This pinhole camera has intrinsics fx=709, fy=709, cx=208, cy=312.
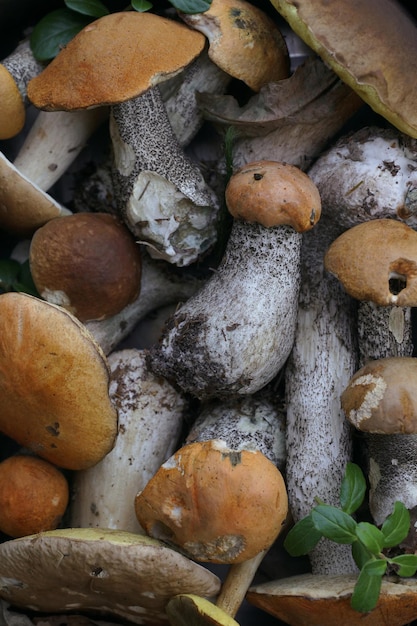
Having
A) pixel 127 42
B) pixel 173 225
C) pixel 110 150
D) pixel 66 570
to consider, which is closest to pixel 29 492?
pixel 66 570

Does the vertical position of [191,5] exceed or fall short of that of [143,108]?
it exceeds it

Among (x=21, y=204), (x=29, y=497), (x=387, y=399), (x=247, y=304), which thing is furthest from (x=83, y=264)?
(x=387, y=399)

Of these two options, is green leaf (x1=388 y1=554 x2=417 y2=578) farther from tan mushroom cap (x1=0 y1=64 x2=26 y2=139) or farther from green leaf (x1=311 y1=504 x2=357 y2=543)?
tan mushroom cap (x1=0 y1=64 x2=26 y2=139)

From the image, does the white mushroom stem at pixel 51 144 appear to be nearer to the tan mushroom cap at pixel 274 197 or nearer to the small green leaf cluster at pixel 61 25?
the small green leaf cluster at pixel 61 25

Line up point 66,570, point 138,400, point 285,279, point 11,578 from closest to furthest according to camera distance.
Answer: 1. point 66,570
2. point 11,578
3. point 285,279
4. point 138,400

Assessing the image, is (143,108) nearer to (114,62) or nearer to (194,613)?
(114,62)

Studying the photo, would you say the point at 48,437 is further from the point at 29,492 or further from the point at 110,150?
the point at 110,150

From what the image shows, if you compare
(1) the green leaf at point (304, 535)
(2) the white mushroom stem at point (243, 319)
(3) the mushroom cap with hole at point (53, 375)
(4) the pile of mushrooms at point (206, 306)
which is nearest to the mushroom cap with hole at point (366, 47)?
(4) the pile of mushrooms at point (206, 306)
